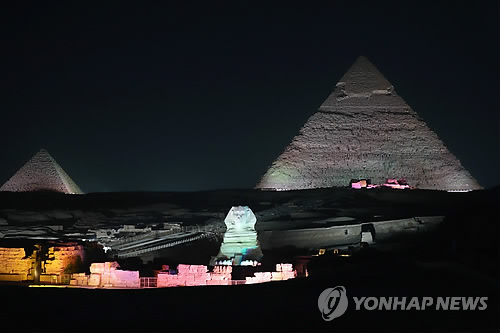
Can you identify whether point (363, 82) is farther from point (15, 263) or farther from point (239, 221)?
point (15, 263)

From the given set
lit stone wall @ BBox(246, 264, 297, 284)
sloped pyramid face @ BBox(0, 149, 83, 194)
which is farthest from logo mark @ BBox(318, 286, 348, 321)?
sloped pyramid face @ BBox(0, 149, 83, 194)

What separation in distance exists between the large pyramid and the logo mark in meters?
36.2

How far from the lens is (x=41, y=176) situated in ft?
148


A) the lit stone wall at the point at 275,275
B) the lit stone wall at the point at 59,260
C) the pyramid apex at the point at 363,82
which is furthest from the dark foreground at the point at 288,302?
the pyramid apex at the point at 363,82

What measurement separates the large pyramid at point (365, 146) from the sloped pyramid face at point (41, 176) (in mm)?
11074

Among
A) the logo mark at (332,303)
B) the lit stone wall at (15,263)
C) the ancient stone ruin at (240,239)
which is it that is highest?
the ancient stone ruin at (240,239)

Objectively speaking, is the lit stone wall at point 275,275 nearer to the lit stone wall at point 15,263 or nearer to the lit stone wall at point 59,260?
the lit stone wall at point 59,260

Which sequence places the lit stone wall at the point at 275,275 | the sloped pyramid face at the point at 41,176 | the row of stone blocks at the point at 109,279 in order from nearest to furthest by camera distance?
the lit stone wall at the point at 275,275
the row of stone blocks at the point at 109,279
the sloped pyramid face at the point at 41,176

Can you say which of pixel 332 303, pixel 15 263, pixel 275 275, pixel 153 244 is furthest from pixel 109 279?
pixel 153 244

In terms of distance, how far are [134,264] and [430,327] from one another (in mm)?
8600

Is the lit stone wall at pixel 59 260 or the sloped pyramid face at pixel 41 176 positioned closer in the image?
the lit stone wall at pixel 59 260

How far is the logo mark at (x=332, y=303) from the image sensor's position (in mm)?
12070

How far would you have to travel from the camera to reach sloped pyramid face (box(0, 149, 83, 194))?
148ft

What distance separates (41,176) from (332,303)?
3455cm
